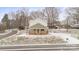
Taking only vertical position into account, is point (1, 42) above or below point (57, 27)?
below

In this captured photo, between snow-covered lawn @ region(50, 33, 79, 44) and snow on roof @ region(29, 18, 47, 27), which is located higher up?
snow on roof @ region(29, 18, 47, 27)

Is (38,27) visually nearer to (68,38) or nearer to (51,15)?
(51,15)

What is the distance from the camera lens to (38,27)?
199 cm

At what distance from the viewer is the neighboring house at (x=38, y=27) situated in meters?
1.99

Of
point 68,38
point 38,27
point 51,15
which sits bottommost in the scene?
point 68,38

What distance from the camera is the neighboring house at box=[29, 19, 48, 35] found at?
199 centimetres

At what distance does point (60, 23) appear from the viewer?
6.59 feet

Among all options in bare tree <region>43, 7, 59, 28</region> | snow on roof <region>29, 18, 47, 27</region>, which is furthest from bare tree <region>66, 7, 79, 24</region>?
A: snow on roof <region>29, 18, 47, 27</region>

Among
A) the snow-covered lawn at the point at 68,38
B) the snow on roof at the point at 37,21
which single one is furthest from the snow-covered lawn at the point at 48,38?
the snow on roof at the point at 37,21

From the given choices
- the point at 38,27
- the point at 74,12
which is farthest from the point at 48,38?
the point at 74,12

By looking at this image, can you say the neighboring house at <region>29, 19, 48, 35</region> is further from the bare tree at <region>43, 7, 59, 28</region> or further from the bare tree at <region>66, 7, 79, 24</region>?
the bare tree at <region>66, 7, 79, 24</region>
